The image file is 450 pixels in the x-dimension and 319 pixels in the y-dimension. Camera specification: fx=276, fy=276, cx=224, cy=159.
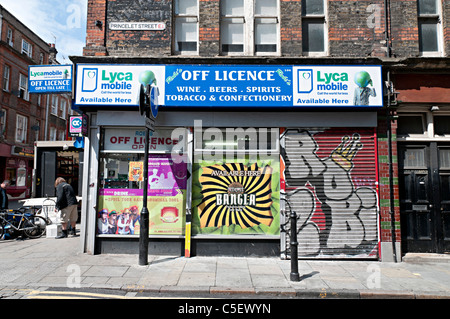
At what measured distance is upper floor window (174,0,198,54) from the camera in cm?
769

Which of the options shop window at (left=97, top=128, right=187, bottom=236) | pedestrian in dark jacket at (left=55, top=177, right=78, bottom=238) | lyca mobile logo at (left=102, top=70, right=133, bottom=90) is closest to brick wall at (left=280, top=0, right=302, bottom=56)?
shop window at (left=97, top=128, right=187, bottom=236)

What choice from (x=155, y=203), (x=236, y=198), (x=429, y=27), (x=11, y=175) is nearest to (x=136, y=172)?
(x=155, y=203)

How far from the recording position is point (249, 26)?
7.64 metres

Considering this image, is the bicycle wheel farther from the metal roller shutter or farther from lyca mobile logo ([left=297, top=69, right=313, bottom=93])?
lyca mobile logo ([left=297, top=69, right=313, bottom=93])

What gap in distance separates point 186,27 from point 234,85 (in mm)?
2446

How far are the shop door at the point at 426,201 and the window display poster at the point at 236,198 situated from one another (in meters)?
3.38

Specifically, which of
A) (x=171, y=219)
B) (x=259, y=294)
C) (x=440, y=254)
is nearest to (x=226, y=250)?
(x=171, y=219)

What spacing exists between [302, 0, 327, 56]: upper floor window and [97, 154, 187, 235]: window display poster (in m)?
4.72

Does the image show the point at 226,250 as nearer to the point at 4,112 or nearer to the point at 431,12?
the point at 431,12

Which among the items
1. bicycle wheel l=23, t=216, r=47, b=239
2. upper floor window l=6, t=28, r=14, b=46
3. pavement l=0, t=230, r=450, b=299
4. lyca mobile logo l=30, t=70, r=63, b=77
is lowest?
pavement l=0, t=230, r=450, b=299

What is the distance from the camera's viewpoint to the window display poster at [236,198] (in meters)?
6.98

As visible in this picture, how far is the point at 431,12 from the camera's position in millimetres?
7668

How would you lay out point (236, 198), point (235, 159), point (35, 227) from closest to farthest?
point (236, 198) → point (235, 159) → point (35, 227)

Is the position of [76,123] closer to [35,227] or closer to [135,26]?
[35,227]
